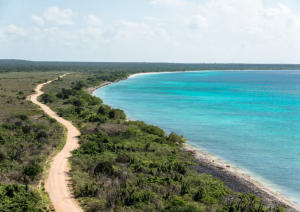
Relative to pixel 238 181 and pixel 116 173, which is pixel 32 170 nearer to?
pixel 116 173

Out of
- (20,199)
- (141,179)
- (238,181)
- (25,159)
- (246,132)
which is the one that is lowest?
(238,181)

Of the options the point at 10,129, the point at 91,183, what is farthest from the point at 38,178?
the point at 10,129

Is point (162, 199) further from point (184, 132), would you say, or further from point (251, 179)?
point (184, 132)

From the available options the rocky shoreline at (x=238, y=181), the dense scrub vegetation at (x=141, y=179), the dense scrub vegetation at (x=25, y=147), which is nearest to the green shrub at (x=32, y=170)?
the dense scrub vegetation at (x=25, y=147)

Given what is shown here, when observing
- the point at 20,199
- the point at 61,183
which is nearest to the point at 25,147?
the point at 61,183

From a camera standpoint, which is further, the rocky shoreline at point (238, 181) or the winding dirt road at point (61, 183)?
the rocky shoreline at point (238, 181)

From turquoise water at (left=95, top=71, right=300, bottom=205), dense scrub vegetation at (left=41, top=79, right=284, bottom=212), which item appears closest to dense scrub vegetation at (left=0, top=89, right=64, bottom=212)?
dense scrub vegetation at (left=41, top=79, right=284, bottom=212)

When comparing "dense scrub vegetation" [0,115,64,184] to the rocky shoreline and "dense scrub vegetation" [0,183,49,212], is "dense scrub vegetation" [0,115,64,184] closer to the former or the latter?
"dense scrub vegetation" [0,183,49,212]

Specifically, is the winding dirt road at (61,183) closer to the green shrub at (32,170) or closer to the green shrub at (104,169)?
the green shrub at (32,170)
